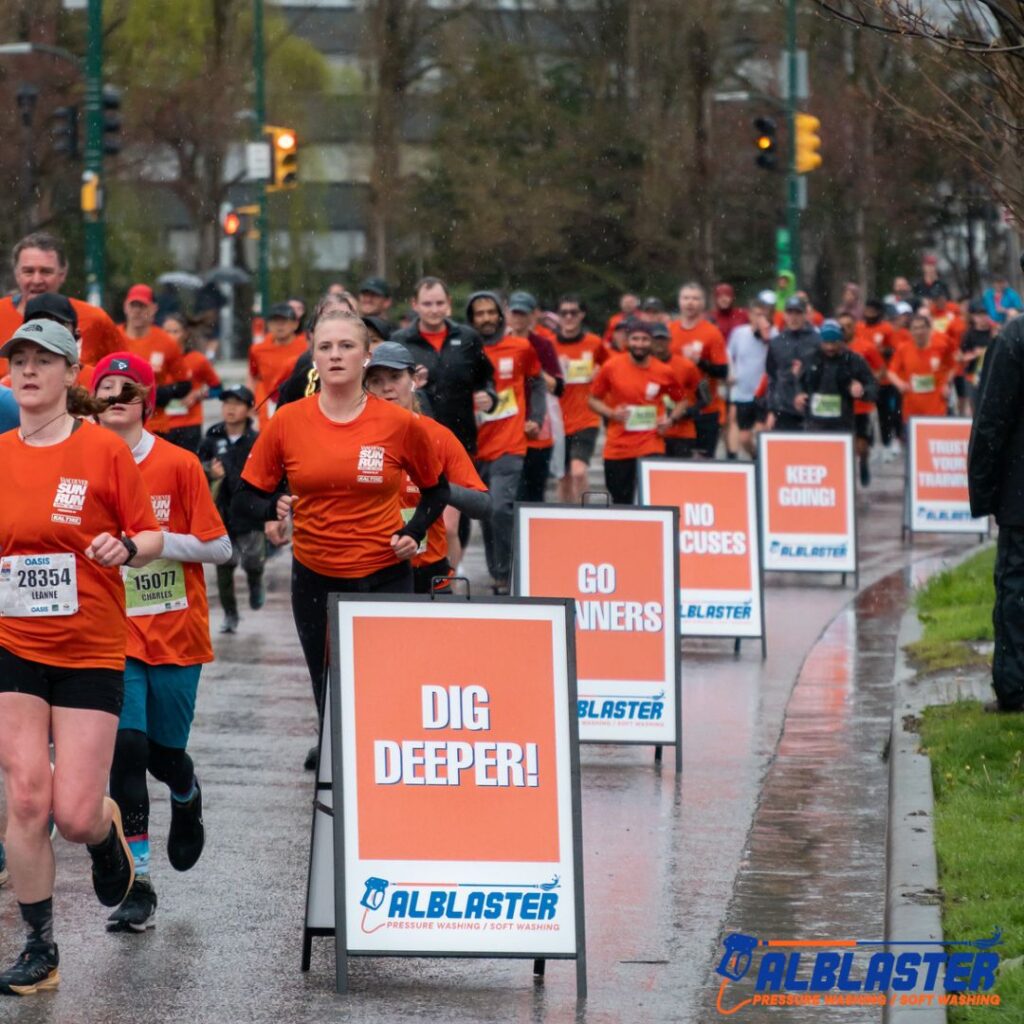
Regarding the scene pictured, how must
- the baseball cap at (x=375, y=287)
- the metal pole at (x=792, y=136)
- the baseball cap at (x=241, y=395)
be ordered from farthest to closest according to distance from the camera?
1. the metal pole at (x=792, y=136)
2. the baseball cap at (x=375, y=287)
3. the baseball cap at (x=241, y=395)

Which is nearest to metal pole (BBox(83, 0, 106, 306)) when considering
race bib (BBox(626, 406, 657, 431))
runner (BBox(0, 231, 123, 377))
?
race bib (BBox(626, 406, 657, 431))

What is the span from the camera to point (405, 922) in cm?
636

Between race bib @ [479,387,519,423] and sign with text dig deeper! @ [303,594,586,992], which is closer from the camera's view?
sign with text dig deeper! @ [303,594,586,992]

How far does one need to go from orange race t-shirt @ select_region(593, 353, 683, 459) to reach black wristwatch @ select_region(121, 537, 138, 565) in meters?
10.4

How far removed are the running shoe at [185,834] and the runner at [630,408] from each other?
926 centimetres

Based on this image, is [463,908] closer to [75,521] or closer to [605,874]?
[75,521]

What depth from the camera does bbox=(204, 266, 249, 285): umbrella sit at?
4709 centimetres

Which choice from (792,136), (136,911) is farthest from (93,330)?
(792,136)

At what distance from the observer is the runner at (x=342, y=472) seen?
8133 mm

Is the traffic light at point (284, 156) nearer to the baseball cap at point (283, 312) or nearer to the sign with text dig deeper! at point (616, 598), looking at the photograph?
the baseball cap at point (283, 312)

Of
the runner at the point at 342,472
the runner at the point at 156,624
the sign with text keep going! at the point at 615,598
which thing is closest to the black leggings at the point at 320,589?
the runner at the point at 342,472

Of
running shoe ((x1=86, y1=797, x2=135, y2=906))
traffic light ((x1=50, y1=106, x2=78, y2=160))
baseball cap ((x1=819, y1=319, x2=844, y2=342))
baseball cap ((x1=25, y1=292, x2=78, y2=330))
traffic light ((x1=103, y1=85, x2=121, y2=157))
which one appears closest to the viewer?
running shoe ((x1=86, y1=797, x2=135, y2=906))

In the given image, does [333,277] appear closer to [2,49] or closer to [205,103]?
[205,103]

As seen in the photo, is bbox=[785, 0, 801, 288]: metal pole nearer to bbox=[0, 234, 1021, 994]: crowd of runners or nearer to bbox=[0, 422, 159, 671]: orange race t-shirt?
bbox=[0, 234, 1021, 994]: crowd of runners
